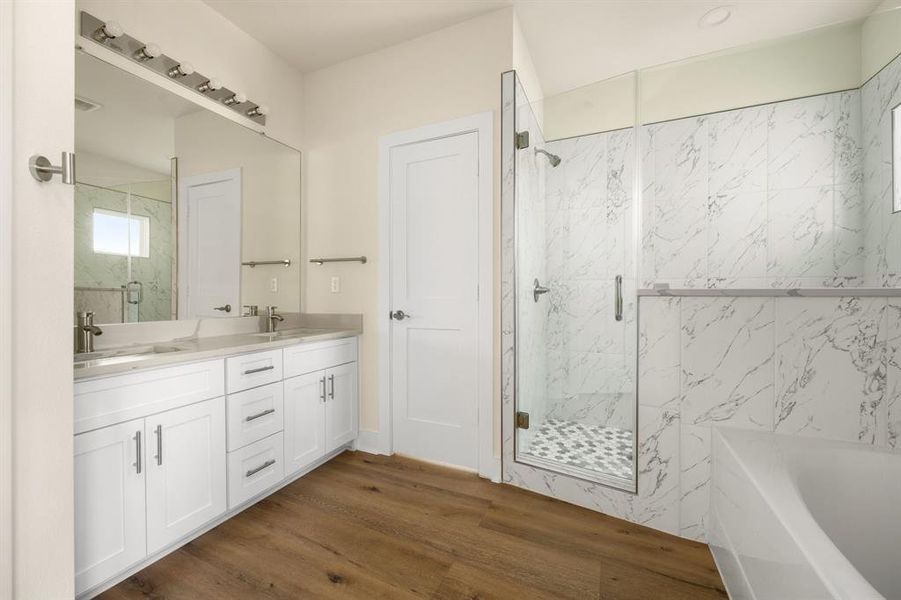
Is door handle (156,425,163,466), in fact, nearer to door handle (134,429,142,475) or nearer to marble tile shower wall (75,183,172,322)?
door handle (134,429,142,475)

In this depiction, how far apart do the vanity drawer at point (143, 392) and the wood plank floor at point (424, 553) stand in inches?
24.5

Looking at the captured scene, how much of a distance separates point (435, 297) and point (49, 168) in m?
1.71

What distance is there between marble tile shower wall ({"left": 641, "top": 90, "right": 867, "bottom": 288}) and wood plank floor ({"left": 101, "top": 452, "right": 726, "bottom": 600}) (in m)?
1.36

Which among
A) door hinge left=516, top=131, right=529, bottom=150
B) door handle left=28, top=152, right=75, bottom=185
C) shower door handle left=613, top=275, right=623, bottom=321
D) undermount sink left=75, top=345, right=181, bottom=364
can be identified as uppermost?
door hinge left=516, top=131, right=529, bottom=150

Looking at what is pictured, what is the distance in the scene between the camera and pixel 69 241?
109 centimetres

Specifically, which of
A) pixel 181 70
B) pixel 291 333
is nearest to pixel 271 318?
pixel 291 333

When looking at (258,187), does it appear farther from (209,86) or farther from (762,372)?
(762,372)

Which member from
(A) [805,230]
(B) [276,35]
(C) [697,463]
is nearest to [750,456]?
(C) [697,463]

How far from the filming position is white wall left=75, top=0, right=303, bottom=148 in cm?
183

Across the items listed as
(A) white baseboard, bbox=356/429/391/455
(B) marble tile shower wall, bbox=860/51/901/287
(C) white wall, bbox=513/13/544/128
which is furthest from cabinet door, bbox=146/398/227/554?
(B) marble tile shower wall, bbox=860/51/901/287

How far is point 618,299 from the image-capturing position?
6.96ft

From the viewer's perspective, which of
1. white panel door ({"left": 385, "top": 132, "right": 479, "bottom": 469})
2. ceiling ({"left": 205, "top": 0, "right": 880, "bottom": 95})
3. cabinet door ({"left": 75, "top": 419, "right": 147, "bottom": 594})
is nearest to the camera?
cabinet door ({"left": 75, "top": 419, "right": 147, "bottom": 594})

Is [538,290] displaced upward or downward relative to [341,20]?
downward

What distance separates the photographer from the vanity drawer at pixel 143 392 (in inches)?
48.5
